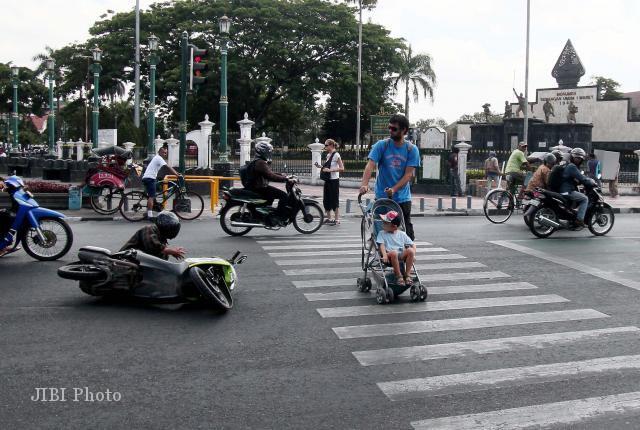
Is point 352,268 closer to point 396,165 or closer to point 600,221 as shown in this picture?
point 396,165

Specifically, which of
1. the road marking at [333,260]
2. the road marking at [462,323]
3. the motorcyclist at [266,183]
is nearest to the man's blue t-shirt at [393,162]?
the road marking at [333,260]

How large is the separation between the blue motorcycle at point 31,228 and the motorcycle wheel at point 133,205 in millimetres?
5527

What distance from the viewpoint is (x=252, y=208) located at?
1259 centimetres

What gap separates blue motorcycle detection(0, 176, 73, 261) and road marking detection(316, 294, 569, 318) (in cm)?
421

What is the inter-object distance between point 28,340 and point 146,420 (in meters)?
2.09

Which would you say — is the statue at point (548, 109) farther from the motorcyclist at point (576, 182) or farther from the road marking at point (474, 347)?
the road marking at point (474, 347)

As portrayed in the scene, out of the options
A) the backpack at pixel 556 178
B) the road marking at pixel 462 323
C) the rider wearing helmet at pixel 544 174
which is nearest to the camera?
the road marking at pixel 462 323

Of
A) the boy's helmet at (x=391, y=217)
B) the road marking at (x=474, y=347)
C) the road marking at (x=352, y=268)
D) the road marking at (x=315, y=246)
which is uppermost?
the boy's helmet at (x=391, y=217)

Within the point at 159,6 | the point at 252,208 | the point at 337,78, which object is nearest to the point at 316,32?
the point at 337,78

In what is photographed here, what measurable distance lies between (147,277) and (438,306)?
9.31ft

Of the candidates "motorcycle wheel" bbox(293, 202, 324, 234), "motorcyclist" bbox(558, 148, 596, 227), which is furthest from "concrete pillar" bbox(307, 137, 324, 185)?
"motorcyclist" bbox(558, 148, 596, 227)

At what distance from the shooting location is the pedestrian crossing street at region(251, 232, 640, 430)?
183 inches

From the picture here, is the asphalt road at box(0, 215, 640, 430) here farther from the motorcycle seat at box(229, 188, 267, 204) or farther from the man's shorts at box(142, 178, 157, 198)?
the man's shorts at box(142, 178, 157, 198)

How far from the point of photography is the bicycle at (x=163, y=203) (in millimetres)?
15531
